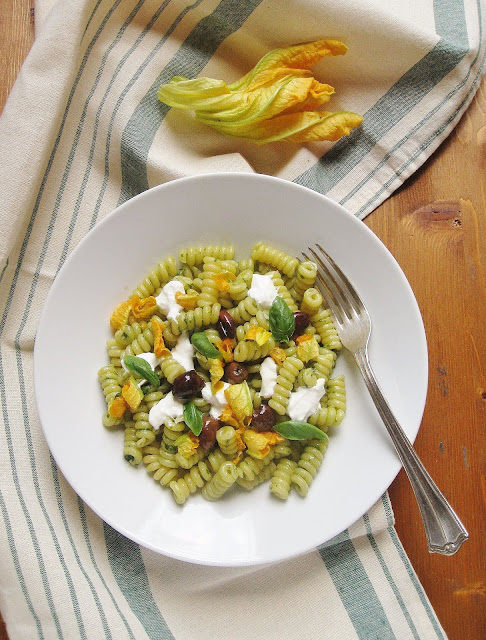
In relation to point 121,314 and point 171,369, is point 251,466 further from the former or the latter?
point 121,314

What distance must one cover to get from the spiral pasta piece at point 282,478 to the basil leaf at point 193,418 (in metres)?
0.33

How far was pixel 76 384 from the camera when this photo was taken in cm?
222

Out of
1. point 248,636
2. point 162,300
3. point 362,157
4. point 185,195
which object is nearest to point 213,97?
point 185,195

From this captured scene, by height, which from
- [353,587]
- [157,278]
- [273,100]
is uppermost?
[273,100]

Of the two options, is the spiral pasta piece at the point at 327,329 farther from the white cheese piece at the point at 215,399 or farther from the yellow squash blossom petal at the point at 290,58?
the yellow squash blossom petal at the point at 290,58

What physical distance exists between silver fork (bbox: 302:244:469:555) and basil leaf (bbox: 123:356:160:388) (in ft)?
2.22

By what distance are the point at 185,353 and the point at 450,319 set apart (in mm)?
1073

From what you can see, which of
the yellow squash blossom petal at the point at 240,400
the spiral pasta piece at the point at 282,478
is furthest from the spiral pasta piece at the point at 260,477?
the yellow squash blossom petal at the point at 240,400

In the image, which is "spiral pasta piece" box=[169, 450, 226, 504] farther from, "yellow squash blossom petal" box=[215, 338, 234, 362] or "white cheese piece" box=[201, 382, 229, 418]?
"yellow squash blossom petal" box=[215, 338, 234, 362]

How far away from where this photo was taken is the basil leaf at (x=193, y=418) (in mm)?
2018

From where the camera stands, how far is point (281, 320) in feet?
6.73

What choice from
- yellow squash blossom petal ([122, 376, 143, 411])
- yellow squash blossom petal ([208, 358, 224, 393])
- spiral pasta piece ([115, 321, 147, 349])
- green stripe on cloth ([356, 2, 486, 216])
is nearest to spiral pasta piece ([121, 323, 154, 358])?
spiral pasta piece ([115, 321, 147, 349])

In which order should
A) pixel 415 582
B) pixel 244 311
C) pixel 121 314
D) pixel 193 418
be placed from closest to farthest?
pixel 193 418
pixel 244 311
pixel 121 314
pixel 415 582

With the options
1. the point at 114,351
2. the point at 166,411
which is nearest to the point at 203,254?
the point at 114,351
